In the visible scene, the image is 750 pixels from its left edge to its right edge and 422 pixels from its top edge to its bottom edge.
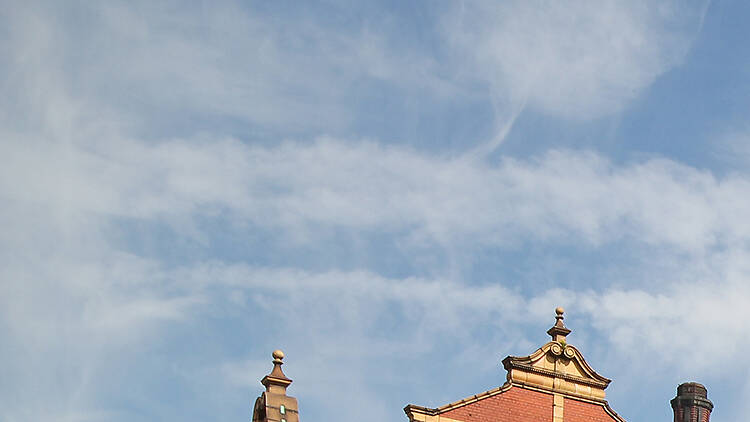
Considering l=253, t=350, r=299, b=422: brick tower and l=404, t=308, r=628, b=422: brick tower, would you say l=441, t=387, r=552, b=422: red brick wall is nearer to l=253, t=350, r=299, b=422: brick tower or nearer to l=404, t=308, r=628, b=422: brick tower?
l=404, t=308, r=628, b=422: brick tower

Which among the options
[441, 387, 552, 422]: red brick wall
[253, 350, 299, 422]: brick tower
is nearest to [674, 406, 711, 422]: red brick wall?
[441, 387, 552, 422]: red brick wall

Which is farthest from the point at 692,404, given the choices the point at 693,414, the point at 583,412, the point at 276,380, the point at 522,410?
the point at 276,380

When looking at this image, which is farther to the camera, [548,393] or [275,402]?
[548,393]

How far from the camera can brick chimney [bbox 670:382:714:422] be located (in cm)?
4384

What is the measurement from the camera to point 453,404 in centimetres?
3381

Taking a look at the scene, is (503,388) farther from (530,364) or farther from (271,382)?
(271,382)

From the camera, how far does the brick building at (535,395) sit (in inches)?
1319

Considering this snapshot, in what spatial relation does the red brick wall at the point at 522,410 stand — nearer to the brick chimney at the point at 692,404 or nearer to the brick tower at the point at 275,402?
the brick tower at the point at 275,402

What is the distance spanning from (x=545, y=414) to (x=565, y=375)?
125cm

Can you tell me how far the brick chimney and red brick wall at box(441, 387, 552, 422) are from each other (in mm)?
10442

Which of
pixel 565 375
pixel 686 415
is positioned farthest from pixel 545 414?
pixel 686 415

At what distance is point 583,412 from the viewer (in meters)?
35.6

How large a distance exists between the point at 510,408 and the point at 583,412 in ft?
7.39

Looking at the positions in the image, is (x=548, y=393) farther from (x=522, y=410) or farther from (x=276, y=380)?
(x=276, y=380)
